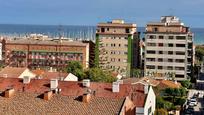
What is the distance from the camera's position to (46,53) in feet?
473

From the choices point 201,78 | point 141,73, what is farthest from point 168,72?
point 201,78

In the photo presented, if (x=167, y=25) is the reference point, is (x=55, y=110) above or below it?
below

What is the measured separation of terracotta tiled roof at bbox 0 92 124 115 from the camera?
44.2 m

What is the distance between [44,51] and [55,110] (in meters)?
100

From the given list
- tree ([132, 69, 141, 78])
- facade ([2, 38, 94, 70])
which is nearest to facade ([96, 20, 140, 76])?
tree ([132, 69, 141, 78])

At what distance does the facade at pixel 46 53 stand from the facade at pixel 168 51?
691 inches

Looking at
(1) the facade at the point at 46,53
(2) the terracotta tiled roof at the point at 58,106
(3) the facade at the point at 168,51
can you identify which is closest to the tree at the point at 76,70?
(1) the facade at the point at 46,53

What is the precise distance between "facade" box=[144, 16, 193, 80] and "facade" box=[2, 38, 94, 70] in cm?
1756

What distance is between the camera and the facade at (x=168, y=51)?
138500mm

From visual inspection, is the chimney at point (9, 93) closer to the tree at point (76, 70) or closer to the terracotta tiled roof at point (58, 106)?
the terracotta tiled roof at point (58, 106)

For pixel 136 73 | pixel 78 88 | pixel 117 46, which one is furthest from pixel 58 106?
pixel 117 46

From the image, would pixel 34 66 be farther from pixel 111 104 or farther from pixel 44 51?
pixel 111 104

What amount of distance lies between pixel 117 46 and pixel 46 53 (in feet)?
64.8

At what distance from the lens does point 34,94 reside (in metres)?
47.3
